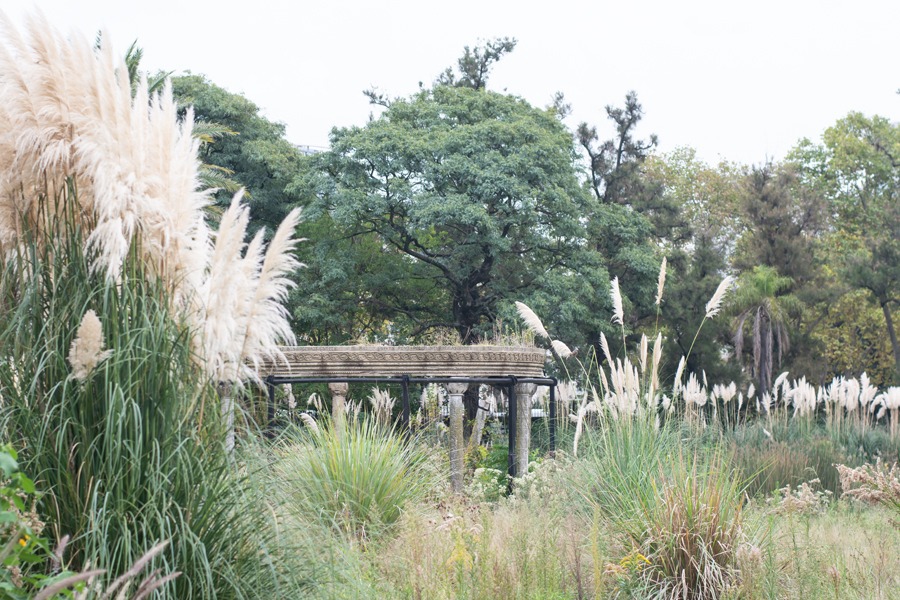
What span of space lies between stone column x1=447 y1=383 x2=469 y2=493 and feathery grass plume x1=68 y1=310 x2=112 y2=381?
5.42 m

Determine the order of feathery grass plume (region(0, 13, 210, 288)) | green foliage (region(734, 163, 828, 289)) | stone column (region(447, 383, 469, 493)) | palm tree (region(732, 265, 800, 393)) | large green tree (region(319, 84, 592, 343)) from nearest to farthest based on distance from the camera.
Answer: feathery grass plume (region(0, 13, 210, 288)) → stone column (region(447, 383, 469, 493)) → large green tree (region(319, 84, 592, 343)) → palm tree (region(732, 265, 800, 393)) → green foliage (region(734, 163, 828, 289))

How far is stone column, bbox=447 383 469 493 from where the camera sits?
339 inches

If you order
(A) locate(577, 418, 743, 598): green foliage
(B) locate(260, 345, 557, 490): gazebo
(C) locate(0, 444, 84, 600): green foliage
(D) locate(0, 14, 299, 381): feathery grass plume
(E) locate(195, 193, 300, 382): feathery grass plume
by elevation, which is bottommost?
(A) locate(577, 418, 743, 598): green foliage

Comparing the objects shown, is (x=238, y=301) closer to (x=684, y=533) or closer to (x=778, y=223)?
(x=684, y=533)

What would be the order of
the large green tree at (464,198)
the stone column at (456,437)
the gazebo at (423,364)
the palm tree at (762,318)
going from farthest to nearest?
the palm tree at (762,318)
the large green tree at (464,198)
the gazebo at (423,364)
the stone column at (456,437)

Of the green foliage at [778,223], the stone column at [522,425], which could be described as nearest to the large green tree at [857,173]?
the green foliage at [778,223]

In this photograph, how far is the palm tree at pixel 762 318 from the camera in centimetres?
2536

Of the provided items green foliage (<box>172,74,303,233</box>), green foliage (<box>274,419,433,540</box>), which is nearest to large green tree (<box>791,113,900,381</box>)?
green foliage (<box>172,74,303,233</box>)

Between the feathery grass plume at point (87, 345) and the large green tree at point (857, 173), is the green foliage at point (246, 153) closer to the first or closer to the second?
the large green tree at point (857, 173)

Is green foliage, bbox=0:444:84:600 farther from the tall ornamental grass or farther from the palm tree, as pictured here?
the palm tree

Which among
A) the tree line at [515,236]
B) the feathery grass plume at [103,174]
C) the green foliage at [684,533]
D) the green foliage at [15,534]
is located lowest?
the green foliage at [684,533]

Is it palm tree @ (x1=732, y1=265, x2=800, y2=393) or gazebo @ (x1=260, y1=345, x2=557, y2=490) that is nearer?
gazebo @ (x1=260, y1=345, x2=557, y2=490)

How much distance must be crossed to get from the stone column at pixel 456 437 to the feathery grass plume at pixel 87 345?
5.42m

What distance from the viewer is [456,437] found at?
9062mm
